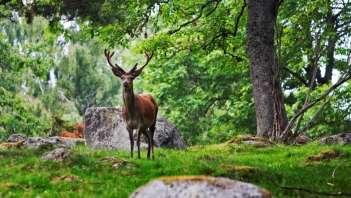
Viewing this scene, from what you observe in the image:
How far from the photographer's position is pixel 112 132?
84.6ft

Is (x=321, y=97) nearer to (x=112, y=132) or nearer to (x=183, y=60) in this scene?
(x=112, y=132)

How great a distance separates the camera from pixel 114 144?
2536 centimetres

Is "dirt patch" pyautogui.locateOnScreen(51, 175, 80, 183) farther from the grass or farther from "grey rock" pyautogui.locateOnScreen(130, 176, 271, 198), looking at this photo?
"grey rock" pyautogui.locateOnScreen(130, 176, 271, 198)

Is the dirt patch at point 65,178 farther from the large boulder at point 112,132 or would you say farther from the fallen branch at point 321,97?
the large boulder at point 112,132

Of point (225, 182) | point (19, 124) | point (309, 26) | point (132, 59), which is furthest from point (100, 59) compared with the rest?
point (225, 182)

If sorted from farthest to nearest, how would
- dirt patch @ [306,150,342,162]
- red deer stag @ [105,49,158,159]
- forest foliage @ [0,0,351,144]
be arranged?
1. forest foliage @ [0,0,351,144]
2. dirt patch @ [306,150,342,162]
3. red deer stag @ [105,49,158,159]

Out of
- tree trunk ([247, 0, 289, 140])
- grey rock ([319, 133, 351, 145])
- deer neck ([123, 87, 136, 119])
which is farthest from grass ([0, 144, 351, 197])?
tree trunk ([247, 0, 289, 140])

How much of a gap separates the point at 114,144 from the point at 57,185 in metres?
11.5

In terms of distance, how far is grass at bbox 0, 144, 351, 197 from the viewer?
13.5 meters

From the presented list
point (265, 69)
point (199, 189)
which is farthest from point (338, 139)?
point (199, 189)

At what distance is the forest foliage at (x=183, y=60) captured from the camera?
2631cm

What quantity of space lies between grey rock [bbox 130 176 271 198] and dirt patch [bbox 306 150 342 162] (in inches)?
411

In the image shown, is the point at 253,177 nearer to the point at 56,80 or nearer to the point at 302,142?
the point at 302,142

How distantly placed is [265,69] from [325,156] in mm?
6758
